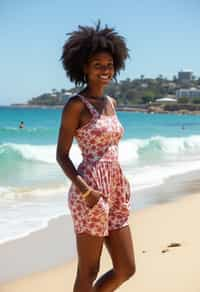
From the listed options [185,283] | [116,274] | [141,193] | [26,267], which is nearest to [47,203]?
[141,193]

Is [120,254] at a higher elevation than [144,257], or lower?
higher

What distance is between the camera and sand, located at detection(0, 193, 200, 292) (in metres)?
4.14

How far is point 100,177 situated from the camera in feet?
9.37

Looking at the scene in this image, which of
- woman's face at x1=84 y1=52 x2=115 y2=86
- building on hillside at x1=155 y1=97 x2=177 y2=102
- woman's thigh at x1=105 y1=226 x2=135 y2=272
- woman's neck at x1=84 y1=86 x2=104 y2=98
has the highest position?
woman's face at x1=84 y1=52 x2=115 y2=86

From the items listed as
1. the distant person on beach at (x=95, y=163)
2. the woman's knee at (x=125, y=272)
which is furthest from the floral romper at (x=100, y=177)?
the woman's knee at (x=125, y=272)

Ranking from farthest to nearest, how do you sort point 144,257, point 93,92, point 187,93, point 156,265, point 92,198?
point 187,93
point 144,257
point 156,265
point 93,92
point 92,198

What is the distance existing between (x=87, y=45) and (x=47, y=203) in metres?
5.92

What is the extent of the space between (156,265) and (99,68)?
222cm

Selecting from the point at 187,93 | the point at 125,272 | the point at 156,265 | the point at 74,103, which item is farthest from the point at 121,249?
the point at 187,93

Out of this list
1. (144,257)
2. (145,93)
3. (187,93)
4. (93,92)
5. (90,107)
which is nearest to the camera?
(90,107)

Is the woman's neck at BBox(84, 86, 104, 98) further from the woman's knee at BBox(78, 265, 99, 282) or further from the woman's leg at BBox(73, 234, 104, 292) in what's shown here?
the woman's knee at BBox(78, 265, 99, 282)

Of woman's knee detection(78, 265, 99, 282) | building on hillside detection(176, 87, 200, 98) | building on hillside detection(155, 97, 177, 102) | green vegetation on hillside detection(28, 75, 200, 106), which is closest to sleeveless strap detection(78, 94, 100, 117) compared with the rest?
woman's knee detection(78, 265, 99, 282)

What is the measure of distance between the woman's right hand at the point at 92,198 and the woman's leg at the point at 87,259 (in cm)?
18

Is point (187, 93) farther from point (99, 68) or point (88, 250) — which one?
point (88, 250)
